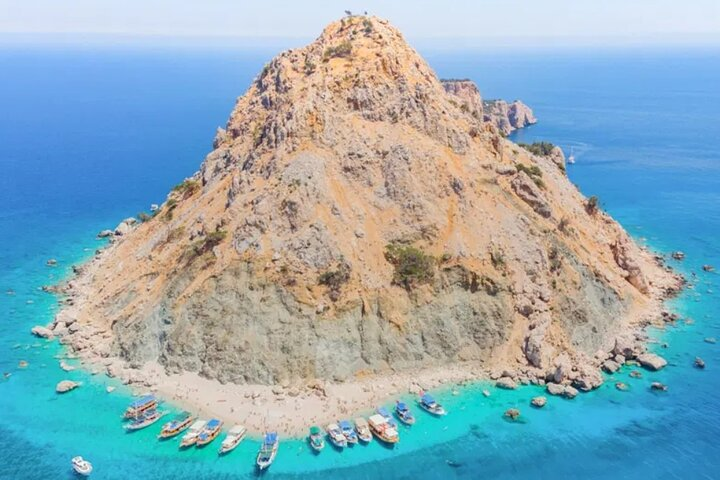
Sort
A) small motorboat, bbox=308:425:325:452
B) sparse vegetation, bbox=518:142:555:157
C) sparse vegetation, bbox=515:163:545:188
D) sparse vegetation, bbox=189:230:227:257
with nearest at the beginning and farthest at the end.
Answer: small motorboat, bbox=308:425:325:452 → sparse vegetation, bbox=189:230:227:257 → sparse vegetation, bbox=515:163:545:188 → sparse vegetation, bbox=518:142:555:157

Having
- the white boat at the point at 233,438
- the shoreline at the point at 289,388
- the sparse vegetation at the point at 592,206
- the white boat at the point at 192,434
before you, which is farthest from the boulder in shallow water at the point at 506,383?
the sparse vegetation at the point at 592,206

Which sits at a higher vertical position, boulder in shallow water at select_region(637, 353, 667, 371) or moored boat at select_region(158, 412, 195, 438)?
boulder in shallow water at select_region(637, 353, 667, 371)

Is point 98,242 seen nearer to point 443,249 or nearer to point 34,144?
point 443,249

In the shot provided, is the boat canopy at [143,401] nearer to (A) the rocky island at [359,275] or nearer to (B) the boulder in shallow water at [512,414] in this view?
(A) the rocky island at [359,275]

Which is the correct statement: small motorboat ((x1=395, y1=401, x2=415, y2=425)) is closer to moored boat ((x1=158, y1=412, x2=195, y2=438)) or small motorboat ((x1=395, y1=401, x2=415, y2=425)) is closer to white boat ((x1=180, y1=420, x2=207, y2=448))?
white boat ((x1=180, y1=420, x2=207, y2=448))

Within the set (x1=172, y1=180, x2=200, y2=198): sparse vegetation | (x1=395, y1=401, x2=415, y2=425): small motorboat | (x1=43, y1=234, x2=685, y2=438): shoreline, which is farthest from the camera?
(x1=172, y1=180, x2=200, y2=198): sparse vegetation

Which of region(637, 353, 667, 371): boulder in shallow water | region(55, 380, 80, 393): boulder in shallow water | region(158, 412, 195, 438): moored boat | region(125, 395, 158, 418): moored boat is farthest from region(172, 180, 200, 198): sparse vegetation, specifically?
region(637, 353, 667, 371): boulder in shallow water

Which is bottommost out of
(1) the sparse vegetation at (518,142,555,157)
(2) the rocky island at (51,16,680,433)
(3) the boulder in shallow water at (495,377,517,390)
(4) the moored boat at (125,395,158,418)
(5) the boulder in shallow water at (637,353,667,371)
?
(4) the moored boat at (125,395,158,418)

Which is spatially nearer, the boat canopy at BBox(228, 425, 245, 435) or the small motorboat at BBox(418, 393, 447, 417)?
the boat canopy at BBox(228, 425, 245, 435)
